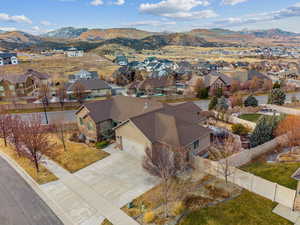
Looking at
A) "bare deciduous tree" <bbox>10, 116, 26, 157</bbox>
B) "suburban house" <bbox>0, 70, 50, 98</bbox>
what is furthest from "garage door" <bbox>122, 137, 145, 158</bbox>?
"suburban house" <bbox>0, 70, 50, 98</bbox>

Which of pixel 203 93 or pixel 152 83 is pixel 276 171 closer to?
pixel 203 93

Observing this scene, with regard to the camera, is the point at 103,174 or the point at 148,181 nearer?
the point at 148,181

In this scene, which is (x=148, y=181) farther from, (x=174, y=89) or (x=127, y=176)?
(x=174, y=89)

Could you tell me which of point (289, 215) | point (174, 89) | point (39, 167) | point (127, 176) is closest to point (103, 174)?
point (127, 176)

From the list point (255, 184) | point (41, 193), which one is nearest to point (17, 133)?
point (41, 193)

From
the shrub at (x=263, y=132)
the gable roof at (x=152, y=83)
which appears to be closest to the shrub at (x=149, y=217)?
the shrub at (x=263, y=132)

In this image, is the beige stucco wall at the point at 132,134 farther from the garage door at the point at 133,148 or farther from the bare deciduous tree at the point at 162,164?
the bare deciduous tree at the point at 162,164

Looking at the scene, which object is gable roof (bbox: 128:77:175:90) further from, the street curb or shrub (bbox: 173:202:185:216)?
shrub (bbox: 173:202:185:216)
